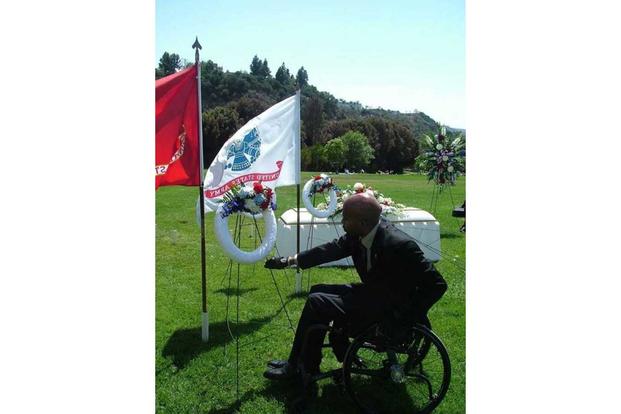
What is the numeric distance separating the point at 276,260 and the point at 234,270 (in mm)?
3108

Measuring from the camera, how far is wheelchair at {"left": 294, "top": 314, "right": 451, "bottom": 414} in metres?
2.77

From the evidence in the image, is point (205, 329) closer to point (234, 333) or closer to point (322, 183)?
point (234, 333)

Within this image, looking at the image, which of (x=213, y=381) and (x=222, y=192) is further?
(x=222, y=192)

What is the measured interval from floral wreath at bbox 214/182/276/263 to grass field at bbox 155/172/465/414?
408 mm

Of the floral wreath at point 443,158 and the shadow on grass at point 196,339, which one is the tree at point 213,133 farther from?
the floral wreath at point 443,158

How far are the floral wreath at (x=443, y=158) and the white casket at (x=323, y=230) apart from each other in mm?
1420

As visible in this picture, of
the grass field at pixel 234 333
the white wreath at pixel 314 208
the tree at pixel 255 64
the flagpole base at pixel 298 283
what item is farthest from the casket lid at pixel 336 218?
the tree at pixel 255 64

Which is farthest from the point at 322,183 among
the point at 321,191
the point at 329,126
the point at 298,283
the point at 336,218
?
the point at 329,126

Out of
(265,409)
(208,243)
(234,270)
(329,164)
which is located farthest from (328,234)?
(329,164)

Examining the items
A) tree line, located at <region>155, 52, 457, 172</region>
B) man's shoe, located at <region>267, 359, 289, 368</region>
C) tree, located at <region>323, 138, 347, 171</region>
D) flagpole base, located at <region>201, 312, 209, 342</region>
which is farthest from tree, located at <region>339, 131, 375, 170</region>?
man's shoe, located at <region>267, 359, 289, 368</region>

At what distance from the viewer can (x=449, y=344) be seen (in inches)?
148

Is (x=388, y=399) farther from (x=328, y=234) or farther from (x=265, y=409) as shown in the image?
(x=328, y=234)

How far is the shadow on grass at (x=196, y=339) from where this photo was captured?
11.9 feet

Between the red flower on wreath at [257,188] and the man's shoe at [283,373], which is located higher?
the red flower on wreath at [257,188]
